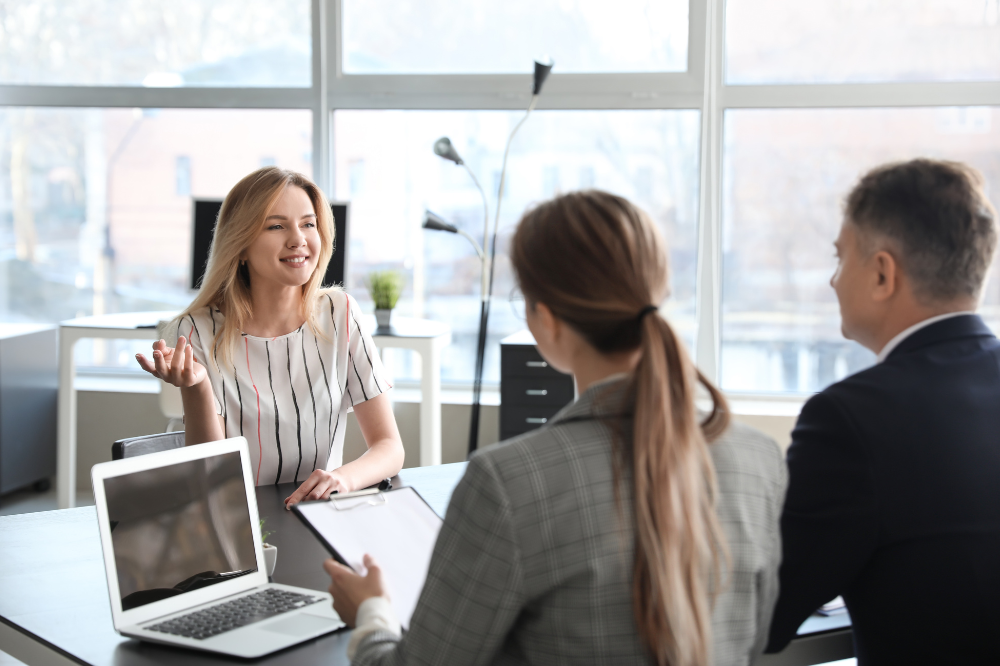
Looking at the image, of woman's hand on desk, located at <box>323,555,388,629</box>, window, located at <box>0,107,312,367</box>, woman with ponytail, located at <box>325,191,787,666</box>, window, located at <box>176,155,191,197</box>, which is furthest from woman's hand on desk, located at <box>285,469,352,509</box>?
window, located at <box>176,155,191,197</box>

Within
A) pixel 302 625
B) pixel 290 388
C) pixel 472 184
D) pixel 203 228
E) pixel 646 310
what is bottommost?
pixel 302 625

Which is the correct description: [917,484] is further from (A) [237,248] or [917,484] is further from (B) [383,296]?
(B) [383,296]

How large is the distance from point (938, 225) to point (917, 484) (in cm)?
36

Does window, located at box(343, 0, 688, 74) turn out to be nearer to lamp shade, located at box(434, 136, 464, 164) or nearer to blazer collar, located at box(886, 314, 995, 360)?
lamp shade, located at box(434, 136, 464, 164)

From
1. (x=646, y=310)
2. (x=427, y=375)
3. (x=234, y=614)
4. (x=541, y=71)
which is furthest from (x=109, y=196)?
(x=646, y=310)

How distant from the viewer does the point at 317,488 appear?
173 centimetres

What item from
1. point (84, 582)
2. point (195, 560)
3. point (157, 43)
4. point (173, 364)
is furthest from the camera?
point (157, 43)

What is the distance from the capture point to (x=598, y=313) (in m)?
0.91

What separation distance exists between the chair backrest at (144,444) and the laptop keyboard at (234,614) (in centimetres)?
69

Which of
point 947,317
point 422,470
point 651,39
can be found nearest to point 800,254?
point 651,39

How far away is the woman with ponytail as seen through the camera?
84 centimetres

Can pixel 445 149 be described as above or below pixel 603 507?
above

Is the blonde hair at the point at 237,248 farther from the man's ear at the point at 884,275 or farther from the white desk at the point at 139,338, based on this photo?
the white desk at the point at 139,338

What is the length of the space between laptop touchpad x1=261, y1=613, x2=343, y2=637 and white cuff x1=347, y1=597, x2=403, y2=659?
0.54 feet
